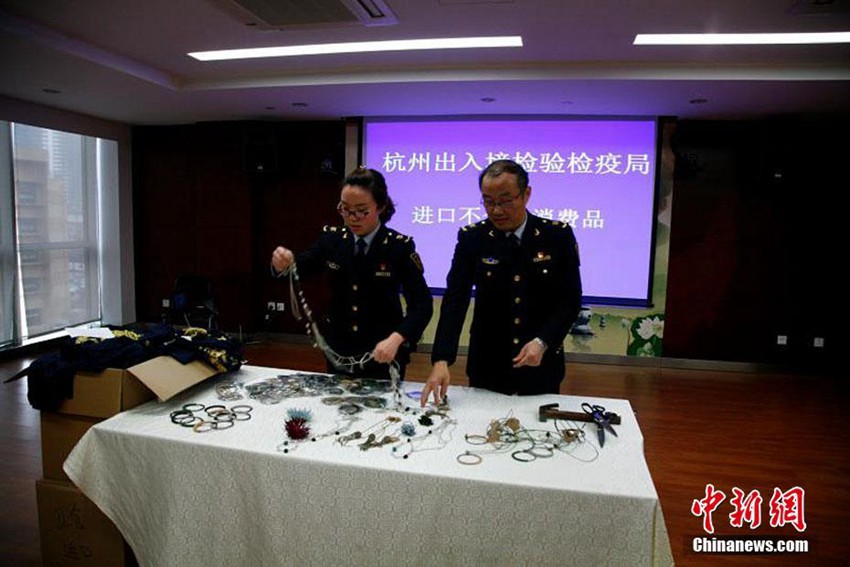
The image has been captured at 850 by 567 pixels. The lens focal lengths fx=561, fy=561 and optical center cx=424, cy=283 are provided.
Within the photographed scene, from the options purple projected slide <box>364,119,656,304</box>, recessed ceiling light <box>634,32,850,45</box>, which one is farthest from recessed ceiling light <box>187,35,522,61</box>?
purple projected slide <box>364,119,656,304</box>

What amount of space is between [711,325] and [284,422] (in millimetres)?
5082

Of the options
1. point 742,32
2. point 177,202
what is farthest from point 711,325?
point 177,202

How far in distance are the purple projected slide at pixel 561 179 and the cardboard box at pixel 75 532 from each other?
4.35m

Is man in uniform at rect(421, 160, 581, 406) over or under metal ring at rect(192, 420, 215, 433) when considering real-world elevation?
over

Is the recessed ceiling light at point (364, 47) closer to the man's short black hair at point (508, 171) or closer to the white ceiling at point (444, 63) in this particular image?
the white ceiling at point (444, 63)

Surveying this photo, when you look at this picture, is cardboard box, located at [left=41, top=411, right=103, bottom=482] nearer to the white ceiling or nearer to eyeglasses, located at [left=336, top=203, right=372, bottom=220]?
eyeglasses, located at [left=336, top=203, right=372, bottom=220]

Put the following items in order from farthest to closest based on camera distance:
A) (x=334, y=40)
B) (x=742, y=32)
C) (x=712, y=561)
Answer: (x=334, y=40) → (x=742, y=32) → (x=712, y=561)

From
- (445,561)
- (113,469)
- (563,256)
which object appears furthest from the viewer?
(563,256)

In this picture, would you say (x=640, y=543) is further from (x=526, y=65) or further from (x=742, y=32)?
(x=526, y=65)

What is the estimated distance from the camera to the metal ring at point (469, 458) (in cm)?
148

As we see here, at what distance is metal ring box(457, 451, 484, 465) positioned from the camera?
4.87 feet

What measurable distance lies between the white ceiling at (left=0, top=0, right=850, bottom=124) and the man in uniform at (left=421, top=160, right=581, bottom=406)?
5.04 feet

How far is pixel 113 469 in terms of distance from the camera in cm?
169

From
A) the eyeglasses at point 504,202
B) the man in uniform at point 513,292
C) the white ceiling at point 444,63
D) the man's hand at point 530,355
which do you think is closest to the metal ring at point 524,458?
the man's hand at point 530,355
